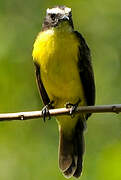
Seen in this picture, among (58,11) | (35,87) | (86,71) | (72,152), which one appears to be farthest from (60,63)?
(35,87)

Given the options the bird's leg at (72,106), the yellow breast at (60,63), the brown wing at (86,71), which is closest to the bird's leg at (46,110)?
the yellow breast at (60,63)

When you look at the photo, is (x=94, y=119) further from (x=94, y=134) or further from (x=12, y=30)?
(x=12, y=30)

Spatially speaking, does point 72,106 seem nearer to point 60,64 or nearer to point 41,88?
point 60,64

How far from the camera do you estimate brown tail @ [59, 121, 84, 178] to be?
1030cm

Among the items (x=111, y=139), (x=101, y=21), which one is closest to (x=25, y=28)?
(x=101, y=21)

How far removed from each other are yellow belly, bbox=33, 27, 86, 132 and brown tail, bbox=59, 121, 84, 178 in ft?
1.98

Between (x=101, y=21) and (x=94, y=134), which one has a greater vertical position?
(x=101, y=21)

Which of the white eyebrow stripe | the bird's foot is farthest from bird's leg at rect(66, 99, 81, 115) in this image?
the white eyebrow stripe

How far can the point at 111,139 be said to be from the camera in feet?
40.8

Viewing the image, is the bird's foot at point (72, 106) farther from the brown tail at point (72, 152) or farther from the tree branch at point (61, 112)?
the brown tail at point (72, 152)

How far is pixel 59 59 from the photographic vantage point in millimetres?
9875

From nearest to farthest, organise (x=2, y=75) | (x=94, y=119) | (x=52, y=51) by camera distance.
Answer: (x=52, y=51)
(x=2, y=75)
(x=94, y=119)

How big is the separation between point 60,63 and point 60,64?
0.03 feet

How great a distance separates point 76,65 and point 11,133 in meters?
2.22
